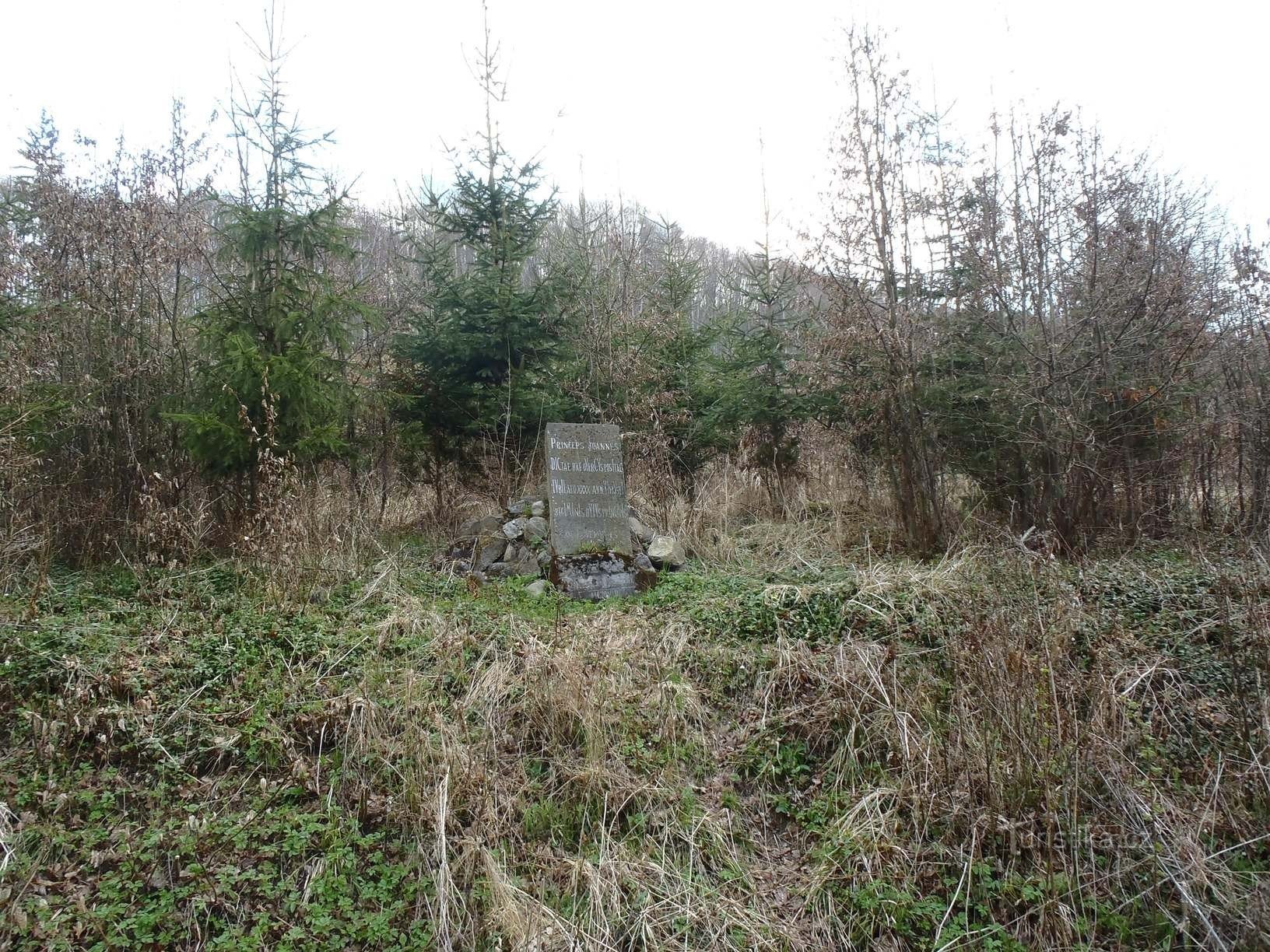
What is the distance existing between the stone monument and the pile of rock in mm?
152

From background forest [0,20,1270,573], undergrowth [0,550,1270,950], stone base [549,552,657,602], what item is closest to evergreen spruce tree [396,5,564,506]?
background forest [0,20,1270,573]

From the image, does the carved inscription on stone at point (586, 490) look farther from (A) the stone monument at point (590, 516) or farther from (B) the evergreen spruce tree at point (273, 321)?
(B) the evergreen spruce tree at point (273, 321)

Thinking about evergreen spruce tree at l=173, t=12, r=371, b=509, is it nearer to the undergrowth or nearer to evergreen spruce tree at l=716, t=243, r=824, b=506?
the undergrowth

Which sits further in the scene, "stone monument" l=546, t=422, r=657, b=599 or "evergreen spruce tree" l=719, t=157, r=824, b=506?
"evergreen spruce tree" l=719, t=157, r=824, b=506

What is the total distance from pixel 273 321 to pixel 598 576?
387 cm

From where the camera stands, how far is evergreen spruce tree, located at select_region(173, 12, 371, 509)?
21.9 feet

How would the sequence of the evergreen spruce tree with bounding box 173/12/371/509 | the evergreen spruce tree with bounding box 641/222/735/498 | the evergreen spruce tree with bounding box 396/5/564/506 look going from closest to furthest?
the evergreen spruce tree with bounding box 173/12/371/509 → the evergreen spruce tree with bounding box 396/5/564/506 → the evergreen spruce tree with bounding box 641/222/735/498

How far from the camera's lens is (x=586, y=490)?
24.9 feet

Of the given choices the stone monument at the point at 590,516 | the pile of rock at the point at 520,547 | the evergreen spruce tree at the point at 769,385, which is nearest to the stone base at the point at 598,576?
the stone monument at the point at 590,516

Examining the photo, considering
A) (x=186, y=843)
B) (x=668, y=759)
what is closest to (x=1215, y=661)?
(x=668, y=759)

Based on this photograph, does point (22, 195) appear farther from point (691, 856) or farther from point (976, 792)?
point (976, 792)

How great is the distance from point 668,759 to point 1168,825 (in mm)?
2254

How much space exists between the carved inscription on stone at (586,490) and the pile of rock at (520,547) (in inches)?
7.6

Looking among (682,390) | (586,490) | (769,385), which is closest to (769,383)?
(769,385)
